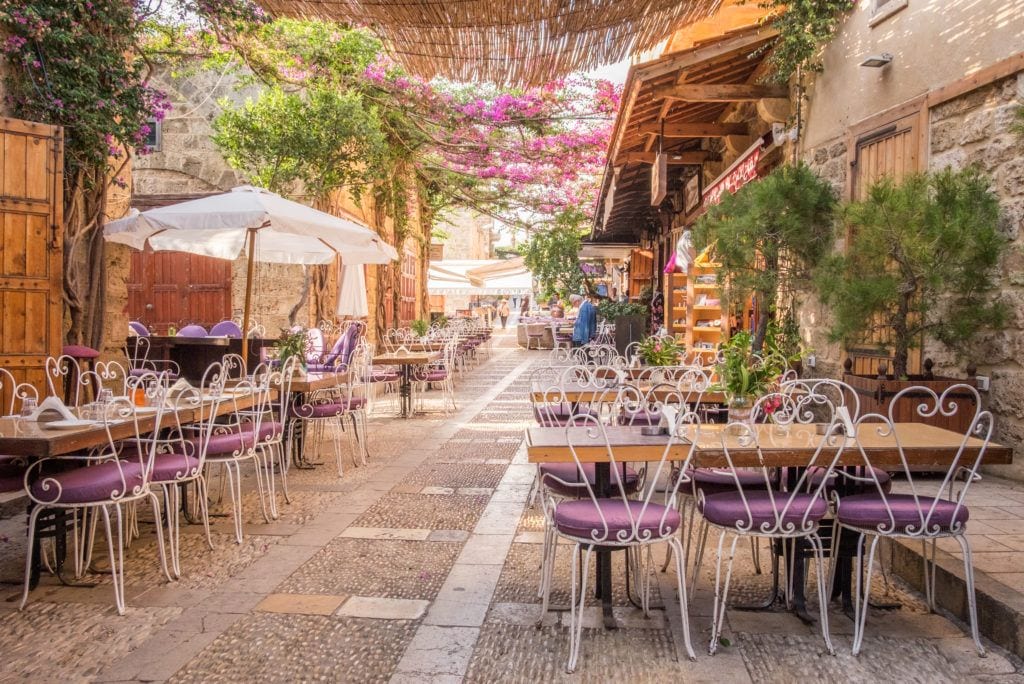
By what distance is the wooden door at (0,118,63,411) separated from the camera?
213 inches

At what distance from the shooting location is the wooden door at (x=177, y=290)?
39.9 feet

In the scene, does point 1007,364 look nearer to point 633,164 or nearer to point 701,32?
point 701,32

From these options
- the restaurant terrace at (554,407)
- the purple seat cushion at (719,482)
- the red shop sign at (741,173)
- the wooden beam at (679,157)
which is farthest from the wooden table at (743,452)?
the wooden beam at (679,157)

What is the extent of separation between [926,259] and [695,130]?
509 centimetres

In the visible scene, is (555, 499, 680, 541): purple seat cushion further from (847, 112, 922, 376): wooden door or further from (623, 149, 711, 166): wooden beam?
(623, 149, 711, 166): wooden beam

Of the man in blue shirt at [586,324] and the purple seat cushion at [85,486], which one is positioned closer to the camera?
→ the purple seat cushion at [85,486]

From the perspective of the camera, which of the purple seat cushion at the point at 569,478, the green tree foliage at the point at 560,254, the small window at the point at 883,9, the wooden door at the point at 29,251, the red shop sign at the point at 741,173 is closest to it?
the purple seat cushion at the point at 569,478

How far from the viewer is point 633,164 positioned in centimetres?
1184

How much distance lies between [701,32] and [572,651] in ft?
27.7

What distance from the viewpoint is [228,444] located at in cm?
445

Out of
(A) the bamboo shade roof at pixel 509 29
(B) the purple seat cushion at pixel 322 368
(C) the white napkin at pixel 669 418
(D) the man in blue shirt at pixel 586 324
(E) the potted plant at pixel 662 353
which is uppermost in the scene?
(A) the bamboo shade roof at pixel 509 29

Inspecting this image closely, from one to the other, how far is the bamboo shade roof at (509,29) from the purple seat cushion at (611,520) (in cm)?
204

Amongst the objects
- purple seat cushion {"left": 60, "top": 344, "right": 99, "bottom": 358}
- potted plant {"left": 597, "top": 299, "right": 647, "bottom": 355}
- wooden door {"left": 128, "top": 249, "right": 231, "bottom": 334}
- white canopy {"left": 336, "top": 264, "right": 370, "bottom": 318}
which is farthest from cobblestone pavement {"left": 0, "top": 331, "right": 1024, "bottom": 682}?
potted plant {"left": 597, "top": 299, "right": 647, "bottom": 355}

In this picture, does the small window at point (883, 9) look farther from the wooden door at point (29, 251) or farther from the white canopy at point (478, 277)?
the white canopy at point (478, 277)
